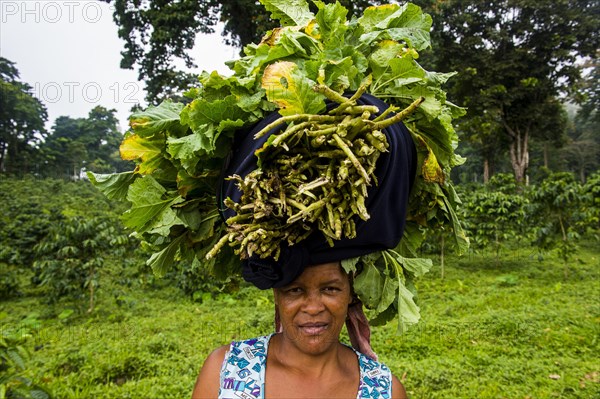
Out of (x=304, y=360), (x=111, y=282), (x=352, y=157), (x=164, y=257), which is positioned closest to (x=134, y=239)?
(x=111, y=282)

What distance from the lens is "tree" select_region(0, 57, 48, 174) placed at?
2666 centimetres

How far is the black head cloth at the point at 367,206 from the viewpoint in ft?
4.36

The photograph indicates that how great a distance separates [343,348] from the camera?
1773 millimetres

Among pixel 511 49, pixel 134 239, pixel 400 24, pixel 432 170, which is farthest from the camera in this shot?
pixel 511 49

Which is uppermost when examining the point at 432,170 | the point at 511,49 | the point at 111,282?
the point at 511,49

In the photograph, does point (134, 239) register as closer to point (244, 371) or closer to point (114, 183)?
point (114, 183)

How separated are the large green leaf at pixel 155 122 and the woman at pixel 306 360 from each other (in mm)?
646

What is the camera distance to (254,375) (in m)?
1.62

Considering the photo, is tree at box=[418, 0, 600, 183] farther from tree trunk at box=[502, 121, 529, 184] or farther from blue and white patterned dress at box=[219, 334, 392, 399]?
blue and white patterned dress at box=[219, 334, 392, 399]

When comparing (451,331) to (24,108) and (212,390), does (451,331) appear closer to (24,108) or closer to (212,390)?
(212,390)

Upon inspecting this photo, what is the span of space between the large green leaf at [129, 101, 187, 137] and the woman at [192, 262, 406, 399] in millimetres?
646

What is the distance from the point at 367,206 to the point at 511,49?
60.2 feet

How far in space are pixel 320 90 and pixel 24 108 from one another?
32.4m

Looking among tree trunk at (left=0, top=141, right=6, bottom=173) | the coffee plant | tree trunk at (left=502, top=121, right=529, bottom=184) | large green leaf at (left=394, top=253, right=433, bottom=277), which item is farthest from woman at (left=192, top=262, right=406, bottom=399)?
tree trunk at (left=0, top=141, right=6, bottom=173)
